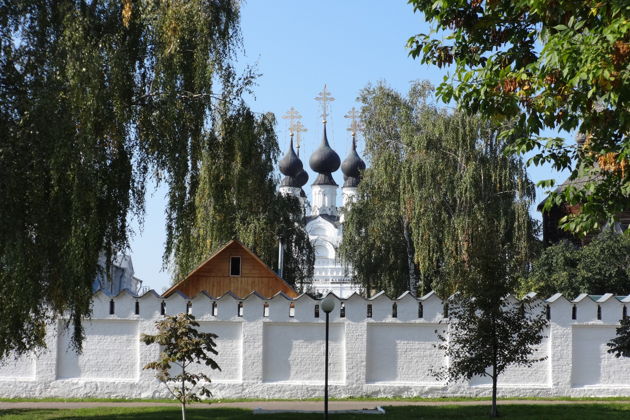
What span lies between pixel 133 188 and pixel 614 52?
7.80 m

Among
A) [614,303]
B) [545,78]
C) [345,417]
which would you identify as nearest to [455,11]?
[545,78]

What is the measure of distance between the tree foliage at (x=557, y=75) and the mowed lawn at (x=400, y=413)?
672cm

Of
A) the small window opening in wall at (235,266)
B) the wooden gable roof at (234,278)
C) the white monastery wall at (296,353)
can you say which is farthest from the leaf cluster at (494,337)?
the small window opening in wall at (235,266)

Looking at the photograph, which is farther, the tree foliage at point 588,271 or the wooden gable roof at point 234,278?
the tree foliage at point 588,271

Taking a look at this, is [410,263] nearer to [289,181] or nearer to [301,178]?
[289,181]

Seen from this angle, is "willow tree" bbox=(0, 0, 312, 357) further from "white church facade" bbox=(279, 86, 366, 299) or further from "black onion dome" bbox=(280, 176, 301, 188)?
"black onion dome" bbox=(280, 176, 301, 188)

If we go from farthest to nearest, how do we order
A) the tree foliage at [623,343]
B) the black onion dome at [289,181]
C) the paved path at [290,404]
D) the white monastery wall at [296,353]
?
the black onion dome at [289,181] < the white monastery wall at [296,353] < the paved path at [290,404] < the tree foliage at [623,343]

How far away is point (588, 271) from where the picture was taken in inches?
1268

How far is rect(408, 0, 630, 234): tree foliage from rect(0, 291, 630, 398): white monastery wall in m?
10.2

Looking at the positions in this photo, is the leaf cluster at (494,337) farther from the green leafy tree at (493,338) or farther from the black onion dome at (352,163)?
the black onion dome at (352,163)

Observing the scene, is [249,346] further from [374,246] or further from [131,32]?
[374,246]

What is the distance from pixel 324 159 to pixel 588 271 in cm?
3903

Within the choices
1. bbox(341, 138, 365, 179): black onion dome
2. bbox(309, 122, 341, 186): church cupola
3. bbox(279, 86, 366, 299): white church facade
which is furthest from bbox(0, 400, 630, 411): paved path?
bbox(309, 122, 341, 186): church cupola

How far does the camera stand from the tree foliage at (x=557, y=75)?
970 centimetres
